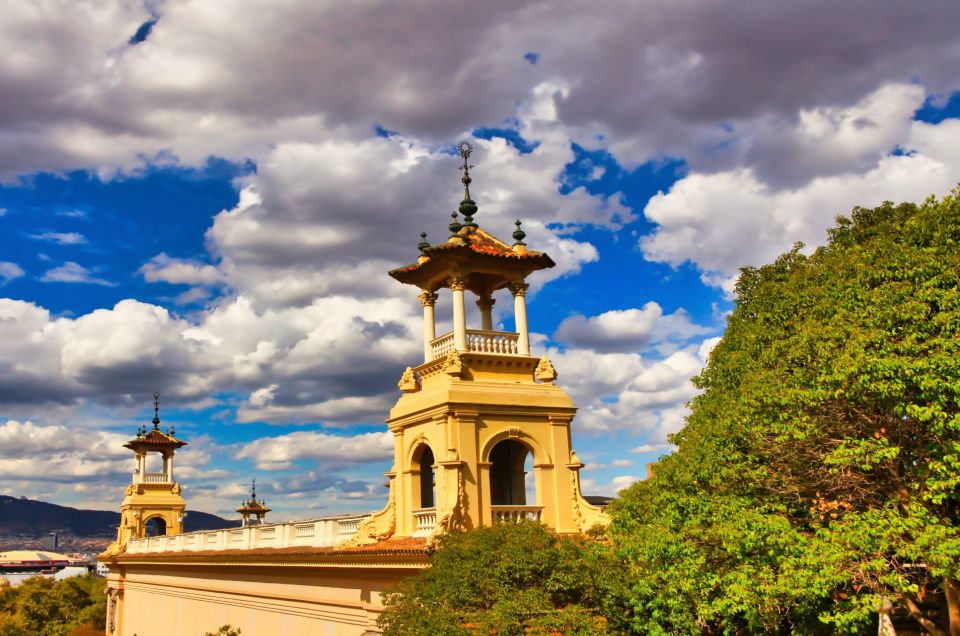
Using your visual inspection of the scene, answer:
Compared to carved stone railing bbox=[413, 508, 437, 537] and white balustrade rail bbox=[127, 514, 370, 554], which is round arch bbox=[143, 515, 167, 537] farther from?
carved stone railing bbox=[413, 508, 437, 537]

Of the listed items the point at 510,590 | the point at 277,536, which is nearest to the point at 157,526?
the point at 277,536

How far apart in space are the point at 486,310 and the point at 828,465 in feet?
43.0

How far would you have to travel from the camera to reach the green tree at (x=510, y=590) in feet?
56.6

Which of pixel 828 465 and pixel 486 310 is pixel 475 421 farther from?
pixel 828 465

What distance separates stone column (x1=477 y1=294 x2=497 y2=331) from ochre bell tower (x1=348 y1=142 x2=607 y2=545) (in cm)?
7

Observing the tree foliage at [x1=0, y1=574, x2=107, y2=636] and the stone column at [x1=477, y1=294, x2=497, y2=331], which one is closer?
the stone column at [x1=477, y1=294, x2=497, y2=331]

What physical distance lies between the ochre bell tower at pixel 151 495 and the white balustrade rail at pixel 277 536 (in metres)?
13.3

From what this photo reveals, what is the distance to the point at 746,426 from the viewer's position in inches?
645

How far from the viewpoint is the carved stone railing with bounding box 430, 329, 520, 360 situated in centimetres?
2444

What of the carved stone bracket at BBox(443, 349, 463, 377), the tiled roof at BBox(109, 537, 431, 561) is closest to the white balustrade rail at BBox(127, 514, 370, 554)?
the tiled roof at BBox(109, 537, 431, 561)

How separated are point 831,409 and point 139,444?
5213cm

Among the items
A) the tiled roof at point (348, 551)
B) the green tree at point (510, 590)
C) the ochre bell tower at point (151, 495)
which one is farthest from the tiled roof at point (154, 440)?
the green tree at point (510, 590)

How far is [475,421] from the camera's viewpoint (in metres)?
23.1

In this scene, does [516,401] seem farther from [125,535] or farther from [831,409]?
[125,535]
